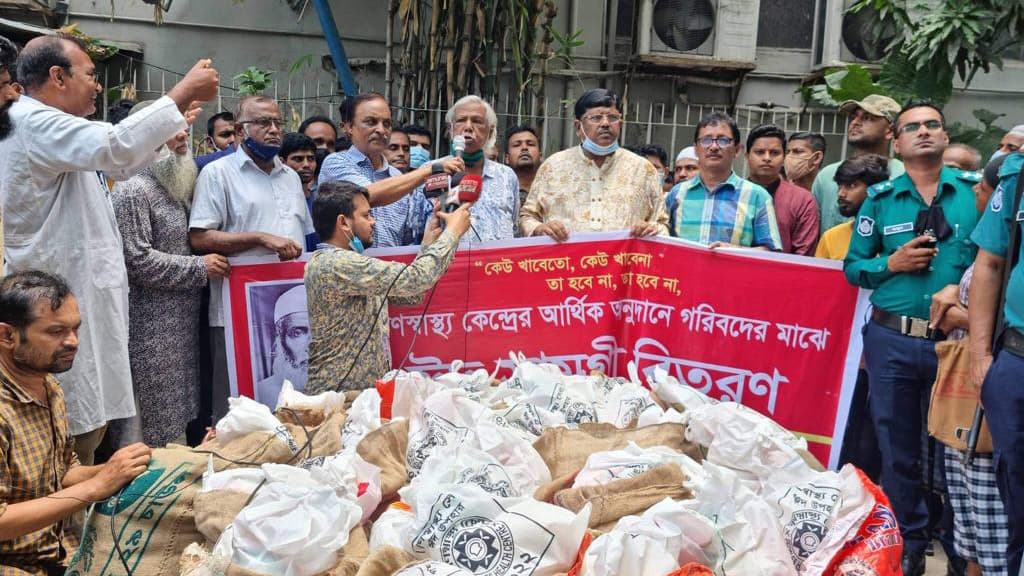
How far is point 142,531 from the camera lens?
266cm

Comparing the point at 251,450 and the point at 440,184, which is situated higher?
the point at 440,184

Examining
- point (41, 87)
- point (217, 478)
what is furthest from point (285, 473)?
point (41, 87)

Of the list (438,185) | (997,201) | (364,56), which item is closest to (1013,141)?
(997,201)

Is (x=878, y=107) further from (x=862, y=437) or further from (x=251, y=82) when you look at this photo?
(x=251, y=82)

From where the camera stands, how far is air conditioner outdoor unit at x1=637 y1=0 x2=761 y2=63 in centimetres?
1195

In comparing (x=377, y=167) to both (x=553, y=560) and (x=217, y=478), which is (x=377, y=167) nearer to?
(x=217, y=478)

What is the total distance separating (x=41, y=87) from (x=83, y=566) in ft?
6.31

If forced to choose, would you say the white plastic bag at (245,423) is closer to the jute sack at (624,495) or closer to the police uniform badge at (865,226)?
the jute sack at (624,495)

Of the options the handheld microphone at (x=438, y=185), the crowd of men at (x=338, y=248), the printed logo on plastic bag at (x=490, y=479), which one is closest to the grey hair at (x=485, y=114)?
the crowd of men at (x=338, y=248)

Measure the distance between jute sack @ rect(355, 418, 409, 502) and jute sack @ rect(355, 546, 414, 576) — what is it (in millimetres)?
586

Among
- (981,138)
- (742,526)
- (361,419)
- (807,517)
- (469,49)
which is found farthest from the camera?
(981,138)

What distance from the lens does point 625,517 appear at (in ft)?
8.06

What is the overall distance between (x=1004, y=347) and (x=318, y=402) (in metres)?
2.53

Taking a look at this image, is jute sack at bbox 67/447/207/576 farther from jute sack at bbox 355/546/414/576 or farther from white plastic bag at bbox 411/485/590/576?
white plastic bag at bbox 411/485/590/576
